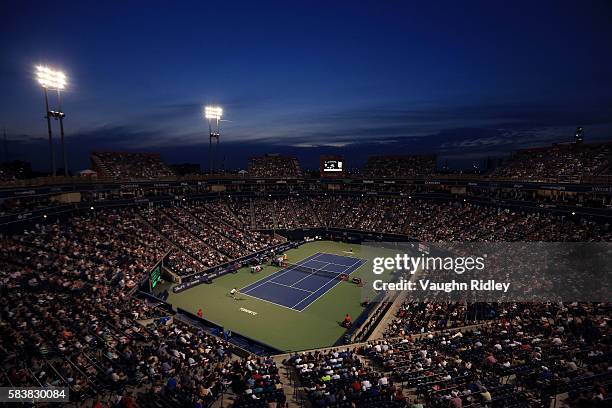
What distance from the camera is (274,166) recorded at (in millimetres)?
76625

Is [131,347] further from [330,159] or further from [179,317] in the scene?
[330,159]

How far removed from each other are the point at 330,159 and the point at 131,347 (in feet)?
176

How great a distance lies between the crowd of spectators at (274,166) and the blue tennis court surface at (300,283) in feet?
117

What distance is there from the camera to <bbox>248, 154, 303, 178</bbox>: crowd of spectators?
244 ft

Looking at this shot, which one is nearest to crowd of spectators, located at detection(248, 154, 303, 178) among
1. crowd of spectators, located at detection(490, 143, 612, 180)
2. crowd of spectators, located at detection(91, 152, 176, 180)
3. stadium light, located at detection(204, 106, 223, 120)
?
crowd of spectators, located at detection(91, 152, 176, 180)

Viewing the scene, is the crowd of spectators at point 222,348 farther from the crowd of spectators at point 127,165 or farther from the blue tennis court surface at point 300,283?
the crowd of spectators at point 127,165

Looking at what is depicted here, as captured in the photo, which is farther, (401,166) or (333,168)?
(401,166)

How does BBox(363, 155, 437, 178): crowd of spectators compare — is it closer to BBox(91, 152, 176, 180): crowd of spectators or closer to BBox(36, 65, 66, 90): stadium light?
BBox(91, 152, 176, 180): crowd of spectators

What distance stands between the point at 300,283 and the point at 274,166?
47365 mm

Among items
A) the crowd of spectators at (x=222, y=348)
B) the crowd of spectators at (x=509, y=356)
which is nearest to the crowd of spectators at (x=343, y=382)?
the crowd of spectators at (x=222, y=348)

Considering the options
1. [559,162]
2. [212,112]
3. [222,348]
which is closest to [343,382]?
[222,348]

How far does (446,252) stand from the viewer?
125ft

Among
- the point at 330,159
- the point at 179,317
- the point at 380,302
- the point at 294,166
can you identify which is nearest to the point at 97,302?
the point at 179,317

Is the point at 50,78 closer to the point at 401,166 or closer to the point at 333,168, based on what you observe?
the point at 333,168
